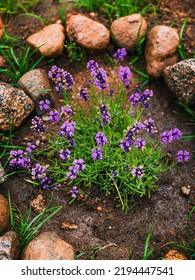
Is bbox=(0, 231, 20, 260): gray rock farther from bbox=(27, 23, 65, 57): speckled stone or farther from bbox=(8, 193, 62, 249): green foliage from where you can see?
bbox=(27, 23, 65, 57): speckled stone

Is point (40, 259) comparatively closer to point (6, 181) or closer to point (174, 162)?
point (6, 181)

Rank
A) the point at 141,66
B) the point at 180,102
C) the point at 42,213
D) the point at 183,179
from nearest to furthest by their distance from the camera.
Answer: the point at 42,213, the point at 183,179, the point at 180,102, the point at 141,66

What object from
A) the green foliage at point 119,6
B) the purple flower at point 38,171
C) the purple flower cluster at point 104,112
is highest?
the green foliage at point 119,6

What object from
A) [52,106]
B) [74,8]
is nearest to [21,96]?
[52,106]

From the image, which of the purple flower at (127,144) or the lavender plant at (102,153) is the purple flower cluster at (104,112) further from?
the purple flower at (127,144)

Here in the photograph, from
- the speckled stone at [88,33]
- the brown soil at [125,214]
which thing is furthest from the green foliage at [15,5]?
the brown soil at [125,214]

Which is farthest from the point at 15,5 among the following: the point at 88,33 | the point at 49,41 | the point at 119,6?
the point at 119,6
